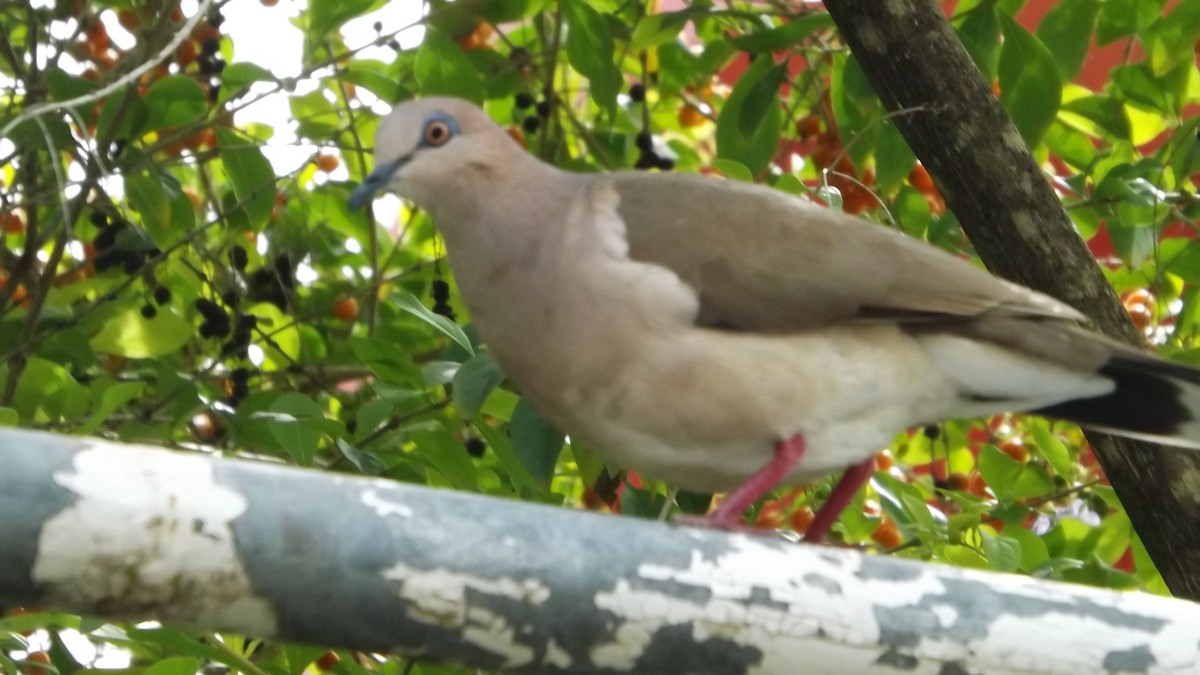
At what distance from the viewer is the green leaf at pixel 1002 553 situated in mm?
1680

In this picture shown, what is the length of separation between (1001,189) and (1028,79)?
0.15 meters

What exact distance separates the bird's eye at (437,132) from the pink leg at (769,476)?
0.45 metres

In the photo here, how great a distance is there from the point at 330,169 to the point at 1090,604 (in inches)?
A: 71.1

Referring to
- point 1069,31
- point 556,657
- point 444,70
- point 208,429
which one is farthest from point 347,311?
point 556,657

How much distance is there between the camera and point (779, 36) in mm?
1938

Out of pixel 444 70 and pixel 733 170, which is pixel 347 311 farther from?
pixel 733 170

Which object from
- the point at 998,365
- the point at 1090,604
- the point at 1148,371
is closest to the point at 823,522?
the point at 998,365

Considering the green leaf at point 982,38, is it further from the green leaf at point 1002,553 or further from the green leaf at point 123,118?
the green leaf at point 123,118

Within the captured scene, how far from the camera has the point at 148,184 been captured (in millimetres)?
1910

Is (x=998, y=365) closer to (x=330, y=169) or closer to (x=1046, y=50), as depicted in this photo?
(x=1046, y=50)

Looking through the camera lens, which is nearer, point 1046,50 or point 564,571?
point 564,571

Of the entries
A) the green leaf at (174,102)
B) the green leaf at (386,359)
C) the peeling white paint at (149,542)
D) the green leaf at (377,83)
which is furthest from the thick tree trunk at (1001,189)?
the peeling white paint at (149,542)

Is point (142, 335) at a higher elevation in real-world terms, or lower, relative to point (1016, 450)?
higher

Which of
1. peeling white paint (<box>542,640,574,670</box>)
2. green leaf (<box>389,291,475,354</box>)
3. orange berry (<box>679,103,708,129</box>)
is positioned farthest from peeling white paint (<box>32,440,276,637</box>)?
orange berry (<box>679,103,708,129</box>)
